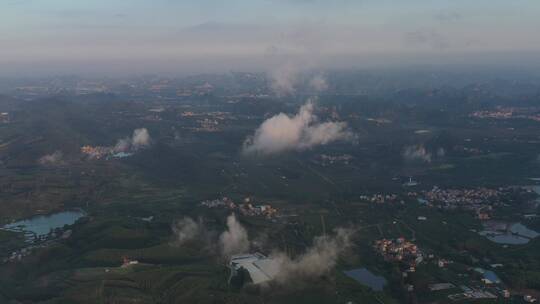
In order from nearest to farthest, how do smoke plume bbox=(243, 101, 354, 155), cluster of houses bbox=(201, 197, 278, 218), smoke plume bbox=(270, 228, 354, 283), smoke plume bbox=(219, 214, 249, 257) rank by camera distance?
smoke plume bbox=(270, 228, 354, 283) < smoke plume bbox=(219, 214, 249, 257) < cluster of houses bbox=(201, 197, 278, 218) < smoke plume bbox=(243, 101, 354, 155)

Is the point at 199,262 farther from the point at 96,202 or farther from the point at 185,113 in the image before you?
the point at 185,113

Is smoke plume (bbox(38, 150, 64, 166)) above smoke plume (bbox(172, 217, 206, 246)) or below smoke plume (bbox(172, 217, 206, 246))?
above

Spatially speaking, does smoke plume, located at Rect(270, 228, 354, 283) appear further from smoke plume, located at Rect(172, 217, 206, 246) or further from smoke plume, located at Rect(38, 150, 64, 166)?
smoke plume, located at Rect(38, 150, 64, 166)

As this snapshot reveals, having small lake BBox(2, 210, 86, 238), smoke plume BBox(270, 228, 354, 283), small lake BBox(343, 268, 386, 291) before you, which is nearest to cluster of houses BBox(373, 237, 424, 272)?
small lake BBox(343, 268, 386, 291)

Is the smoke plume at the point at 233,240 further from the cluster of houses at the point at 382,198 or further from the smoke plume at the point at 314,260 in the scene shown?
the cluster of houses at the point at 382,198

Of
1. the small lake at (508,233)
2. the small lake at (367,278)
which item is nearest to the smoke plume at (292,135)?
the small lake at (508,233)
